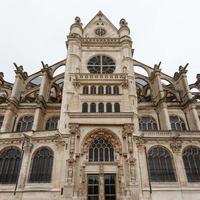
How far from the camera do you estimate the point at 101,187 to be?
2398 centimetres

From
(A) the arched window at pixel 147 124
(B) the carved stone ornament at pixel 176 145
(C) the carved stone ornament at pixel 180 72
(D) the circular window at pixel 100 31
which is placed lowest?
(B) the carved stone ornament at pixel 176 145

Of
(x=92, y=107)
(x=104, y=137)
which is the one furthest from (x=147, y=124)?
(x=92, y=107)

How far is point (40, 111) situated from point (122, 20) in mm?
26274

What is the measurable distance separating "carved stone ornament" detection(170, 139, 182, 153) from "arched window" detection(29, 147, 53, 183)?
51.1 ft

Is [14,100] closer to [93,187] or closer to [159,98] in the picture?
[93,187]

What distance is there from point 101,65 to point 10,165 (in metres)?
20.9

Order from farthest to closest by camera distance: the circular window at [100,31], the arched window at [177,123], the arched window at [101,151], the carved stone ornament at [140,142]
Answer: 1. the circular window at [100,31]
2. the arched window at [177,123]
3. the carved stone ornament at [140,142]
4. the arched window at [101,151]

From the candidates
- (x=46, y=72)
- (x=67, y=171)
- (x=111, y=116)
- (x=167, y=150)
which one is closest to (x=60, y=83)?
(x=46, y=72)

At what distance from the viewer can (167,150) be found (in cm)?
2736

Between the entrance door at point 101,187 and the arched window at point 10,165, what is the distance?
925 centimetres

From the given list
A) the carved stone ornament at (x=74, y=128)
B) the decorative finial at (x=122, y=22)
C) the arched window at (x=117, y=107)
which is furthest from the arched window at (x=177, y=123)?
the decorative finial at (x=122, y=22)

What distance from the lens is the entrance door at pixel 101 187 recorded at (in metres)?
23.6

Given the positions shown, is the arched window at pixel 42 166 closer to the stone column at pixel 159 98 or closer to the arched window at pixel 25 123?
the arched window at pixel 25 123

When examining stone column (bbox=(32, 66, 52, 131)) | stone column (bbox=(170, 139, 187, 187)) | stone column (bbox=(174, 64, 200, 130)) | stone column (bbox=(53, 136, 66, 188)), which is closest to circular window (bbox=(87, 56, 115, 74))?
stone column (bbox=(32, 66, 52, 131))
